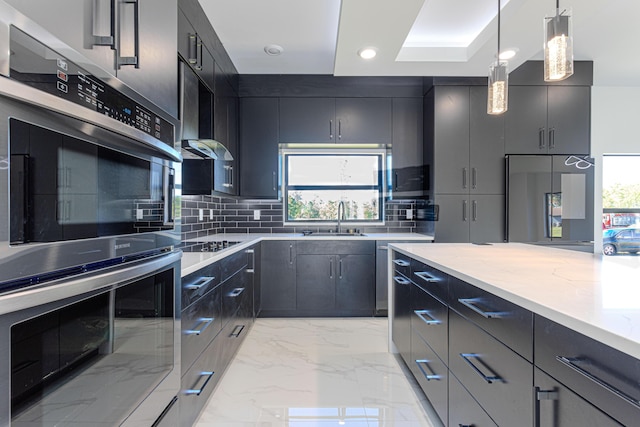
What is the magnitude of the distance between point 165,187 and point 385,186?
3.30 metres

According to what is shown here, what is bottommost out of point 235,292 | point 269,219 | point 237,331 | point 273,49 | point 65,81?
point 237,331

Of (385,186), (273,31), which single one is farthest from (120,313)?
(385,186)

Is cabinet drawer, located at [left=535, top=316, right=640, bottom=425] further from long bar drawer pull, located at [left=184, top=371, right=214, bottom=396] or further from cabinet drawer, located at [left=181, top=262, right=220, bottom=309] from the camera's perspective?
long bar drawer pull, located at [left=184, top=371, right=214, bottom=396]

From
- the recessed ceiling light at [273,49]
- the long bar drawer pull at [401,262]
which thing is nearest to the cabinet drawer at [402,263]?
the long bar drawer pull at [401,262]

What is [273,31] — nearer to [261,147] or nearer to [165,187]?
[261,147]

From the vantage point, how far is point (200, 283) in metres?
1.61

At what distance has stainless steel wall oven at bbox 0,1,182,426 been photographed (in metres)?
0.54

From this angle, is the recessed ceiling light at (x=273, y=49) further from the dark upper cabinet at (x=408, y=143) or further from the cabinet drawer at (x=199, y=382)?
the cabinet drawer at (x=199, y=382)

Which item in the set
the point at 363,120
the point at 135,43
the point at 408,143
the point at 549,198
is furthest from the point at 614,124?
the point at 135,43

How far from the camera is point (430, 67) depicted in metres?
3.13

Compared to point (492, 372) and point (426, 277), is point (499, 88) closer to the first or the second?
point (426, 277)

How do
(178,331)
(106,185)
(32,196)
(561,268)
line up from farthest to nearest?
1. (561,268)
2. (178,331)
3. (106,185)
4. (32,196)

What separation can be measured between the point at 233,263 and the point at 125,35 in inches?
66.6

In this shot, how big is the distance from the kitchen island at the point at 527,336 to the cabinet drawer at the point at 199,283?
1159 millimetres
